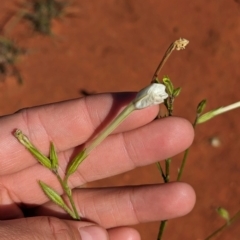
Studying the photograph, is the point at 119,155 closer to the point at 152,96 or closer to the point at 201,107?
the point at 201,107

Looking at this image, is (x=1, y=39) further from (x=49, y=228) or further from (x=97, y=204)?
(x=49, y=228)

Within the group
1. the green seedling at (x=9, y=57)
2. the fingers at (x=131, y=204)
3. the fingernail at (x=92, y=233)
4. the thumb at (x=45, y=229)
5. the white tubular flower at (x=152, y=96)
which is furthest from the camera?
the green seedling at (x=9, y=57)

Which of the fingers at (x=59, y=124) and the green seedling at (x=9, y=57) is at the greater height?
the green seedling at (x=9, y=57)

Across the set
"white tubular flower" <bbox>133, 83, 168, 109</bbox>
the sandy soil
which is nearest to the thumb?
"white tubular flower" <bbox>133, 83, 168, 109</bbox>

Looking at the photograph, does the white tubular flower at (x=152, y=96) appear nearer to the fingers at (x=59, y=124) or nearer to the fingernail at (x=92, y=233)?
the fingers at (x=59, y=124)

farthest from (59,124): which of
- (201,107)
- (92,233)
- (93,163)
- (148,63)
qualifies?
(148,63)

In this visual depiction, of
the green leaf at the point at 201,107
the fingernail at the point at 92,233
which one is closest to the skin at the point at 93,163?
the fingernail at the point at 92,233

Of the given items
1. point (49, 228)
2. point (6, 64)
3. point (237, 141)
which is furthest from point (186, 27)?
point (49, 228)
